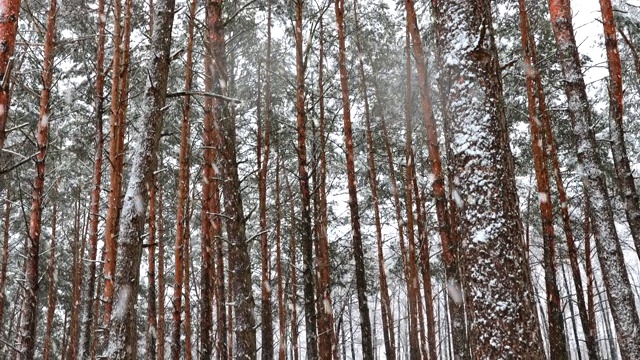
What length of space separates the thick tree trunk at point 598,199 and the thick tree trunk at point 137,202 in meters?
6.79

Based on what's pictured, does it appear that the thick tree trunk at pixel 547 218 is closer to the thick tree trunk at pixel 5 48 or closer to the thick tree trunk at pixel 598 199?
the thick tree trunk at pixel 598 199

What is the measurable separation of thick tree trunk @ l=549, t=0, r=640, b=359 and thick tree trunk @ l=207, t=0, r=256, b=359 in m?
5.79

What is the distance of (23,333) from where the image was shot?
8094mm

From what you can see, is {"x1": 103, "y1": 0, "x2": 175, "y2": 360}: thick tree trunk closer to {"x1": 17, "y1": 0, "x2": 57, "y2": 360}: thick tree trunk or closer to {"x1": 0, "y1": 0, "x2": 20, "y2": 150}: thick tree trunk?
{"x1": 0, "y1": 0, "x2": 20, "y2": 150}: thick tree trunk

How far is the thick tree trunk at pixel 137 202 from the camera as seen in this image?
4.82 meters

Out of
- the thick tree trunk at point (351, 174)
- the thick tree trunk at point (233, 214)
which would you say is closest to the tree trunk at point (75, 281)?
the thick tree trunk at point (351, 174)

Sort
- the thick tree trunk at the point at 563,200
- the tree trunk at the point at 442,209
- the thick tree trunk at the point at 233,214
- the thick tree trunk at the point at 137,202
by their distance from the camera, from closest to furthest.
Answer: the thick tree trunk at the point at 137,202
the thick tree trunk at the point at 233,214
the tree trunk at the point at 442,209
the thick tree trunk at the point at 563,200

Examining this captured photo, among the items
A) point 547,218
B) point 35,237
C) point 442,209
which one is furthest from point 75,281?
point 547,218

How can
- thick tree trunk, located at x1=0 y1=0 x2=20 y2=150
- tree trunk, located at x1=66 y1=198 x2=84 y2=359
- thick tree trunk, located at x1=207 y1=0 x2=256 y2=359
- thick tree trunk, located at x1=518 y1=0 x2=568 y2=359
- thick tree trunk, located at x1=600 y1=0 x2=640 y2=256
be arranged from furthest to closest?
tree trunk, located at x1=66 y1=198 x2=84 y2=359, thick tree trunk, located at x1=518 y1=0 x2=568 y2=359, thick tree trunk, located at x1=600 y1=0 x2=640 y2=256, thick tree trunk, located at x1=207 y1=0 x2=256 y2=359, thick tree trunk, located at x1=0 y1=0 x2=20 y2=150

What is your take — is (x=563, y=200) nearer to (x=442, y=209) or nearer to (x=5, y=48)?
(x=442, y=209)

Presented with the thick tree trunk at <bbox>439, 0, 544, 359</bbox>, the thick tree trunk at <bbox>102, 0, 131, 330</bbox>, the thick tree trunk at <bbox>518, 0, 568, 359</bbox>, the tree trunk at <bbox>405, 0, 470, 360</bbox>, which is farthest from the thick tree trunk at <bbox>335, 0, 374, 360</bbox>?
the thick tree trunk at <bbox>439, 0, 544, 359</bbox>

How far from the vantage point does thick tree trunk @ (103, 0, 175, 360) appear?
4.82 m

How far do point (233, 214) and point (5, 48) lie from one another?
10.8ft

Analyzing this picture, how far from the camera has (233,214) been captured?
6324mm
